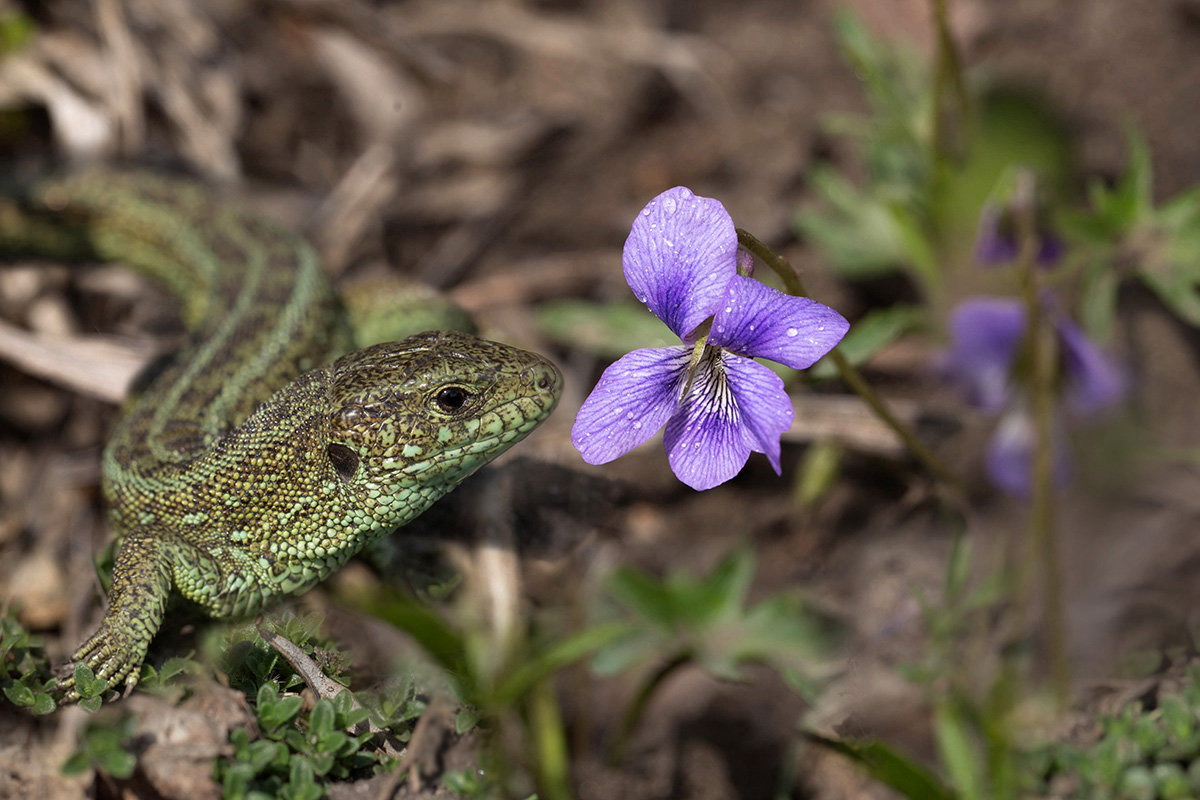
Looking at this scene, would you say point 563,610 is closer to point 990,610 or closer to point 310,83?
point 990,610

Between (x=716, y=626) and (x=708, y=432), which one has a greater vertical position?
(x=708, y=432)

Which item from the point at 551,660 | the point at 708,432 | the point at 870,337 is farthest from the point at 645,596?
the point at 708,432

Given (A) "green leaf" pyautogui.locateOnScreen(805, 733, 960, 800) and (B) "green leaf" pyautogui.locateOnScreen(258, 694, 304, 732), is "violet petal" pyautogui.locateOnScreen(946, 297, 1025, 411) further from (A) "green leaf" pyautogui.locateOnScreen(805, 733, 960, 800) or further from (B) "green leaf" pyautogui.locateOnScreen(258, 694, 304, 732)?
(B) "green leaf" pyautogui.locateOnScreen(258, 694, 304, 732)

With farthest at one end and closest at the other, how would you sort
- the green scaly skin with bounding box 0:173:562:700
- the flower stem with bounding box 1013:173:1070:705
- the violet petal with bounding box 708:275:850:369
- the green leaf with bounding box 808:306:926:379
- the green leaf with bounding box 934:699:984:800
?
the flower stem with bounding box 1013:173:1070:705
the green leaf with bounding box 808:306:926:379
the green leaf with bounding box 934:699:984:800
the green scaly skin with bounding box 0:173:562:700
the violet petal with bounding box 708:275:850:369

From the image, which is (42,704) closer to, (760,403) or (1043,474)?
(760,403)

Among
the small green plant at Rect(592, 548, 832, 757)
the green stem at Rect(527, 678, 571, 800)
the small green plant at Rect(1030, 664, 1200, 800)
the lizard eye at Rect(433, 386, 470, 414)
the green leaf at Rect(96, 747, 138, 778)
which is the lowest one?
the green stem at Rect(527, 678, 571, 800)

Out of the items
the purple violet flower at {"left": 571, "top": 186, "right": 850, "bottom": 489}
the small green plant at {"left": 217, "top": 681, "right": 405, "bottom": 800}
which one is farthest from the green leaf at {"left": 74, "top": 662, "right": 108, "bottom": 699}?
the purple violet flower at {"left": 571, "top": 186, "right": 850, "bottom": 489}

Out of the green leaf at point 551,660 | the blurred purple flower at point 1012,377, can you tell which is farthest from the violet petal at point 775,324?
the blurred purple flower at point 1012,377

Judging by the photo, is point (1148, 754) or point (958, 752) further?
point (958, 752)
